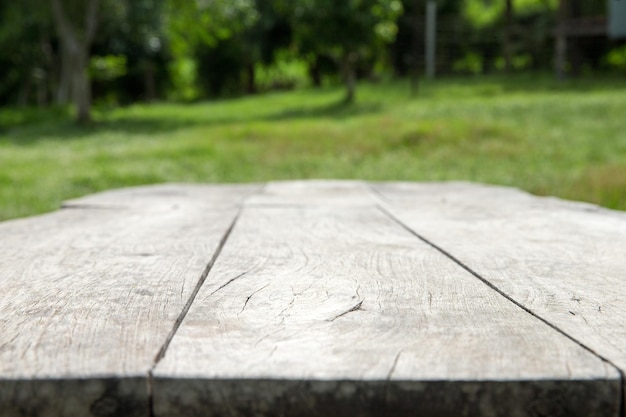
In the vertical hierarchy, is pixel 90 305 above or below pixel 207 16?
below

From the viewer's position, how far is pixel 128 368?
3.42 ft

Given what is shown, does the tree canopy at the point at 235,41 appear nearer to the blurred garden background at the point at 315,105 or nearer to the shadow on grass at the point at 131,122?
the blurred garden background at the point at 315,105

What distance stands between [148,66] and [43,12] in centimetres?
1132

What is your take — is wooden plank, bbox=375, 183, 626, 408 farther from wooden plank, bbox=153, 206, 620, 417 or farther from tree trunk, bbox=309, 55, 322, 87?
tree trunk, bbox=309, 55, 322, 87

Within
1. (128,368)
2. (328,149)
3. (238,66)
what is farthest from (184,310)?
(238,66)

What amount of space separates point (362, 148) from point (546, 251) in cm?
820

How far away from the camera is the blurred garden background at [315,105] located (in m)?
7.92

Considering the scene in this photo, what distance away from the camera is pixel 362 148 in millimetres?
10125

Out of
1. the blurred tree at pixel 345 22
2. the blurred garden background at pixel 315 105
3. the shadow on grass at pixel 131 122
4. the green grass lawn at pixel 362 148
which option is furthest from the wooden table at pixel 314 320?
the blurred tree at pixel 345 22

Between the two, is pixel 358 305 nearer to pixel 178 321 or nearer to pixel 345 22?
pixel 178 321

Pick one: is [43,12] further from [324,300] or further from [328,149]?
[324,300]

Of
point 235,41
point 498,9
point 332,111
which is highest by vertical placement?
point 498,9

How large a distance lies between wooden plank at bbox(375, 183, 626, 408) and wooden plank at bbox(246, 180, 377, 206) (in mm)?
278

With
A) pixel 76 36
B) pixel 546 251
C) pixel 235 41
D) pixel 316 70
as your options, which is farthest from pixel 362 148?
pixel 316 70
